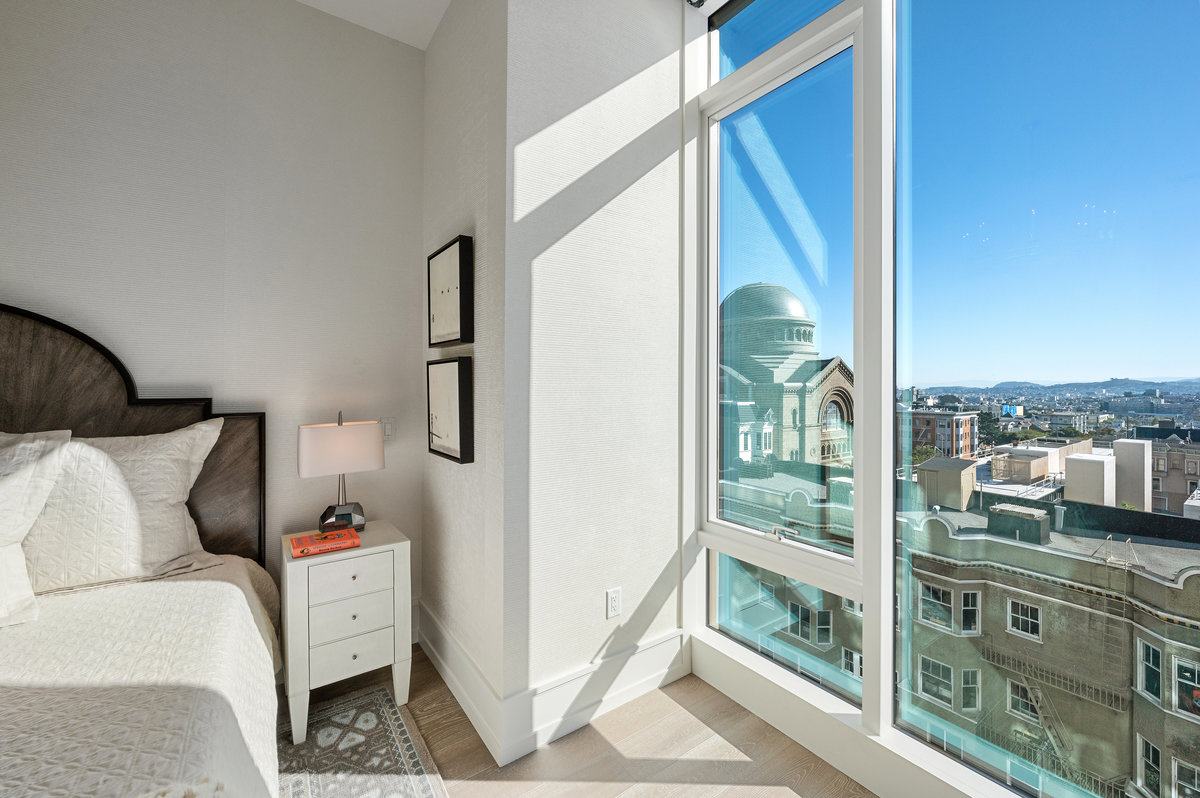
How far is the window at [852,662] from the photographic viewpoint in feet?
5.64

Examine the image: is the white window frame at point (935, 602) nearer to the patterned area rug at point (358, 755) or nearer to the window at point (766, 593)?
the window at point (766, 593)

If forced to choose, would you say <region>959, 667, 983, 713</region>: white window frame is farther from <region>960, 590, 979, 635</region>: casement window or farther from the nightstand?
the nightstand

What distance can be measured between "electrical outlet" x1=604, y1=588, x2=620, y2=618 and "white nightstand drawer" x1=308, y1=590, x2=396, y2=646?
820 millimetres

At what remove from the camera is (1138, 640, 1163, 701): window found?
1.16 metres

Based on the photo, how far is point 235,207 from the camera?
6.89ft

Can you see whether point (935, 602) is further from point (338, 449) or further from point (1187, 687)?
point (338, 449)

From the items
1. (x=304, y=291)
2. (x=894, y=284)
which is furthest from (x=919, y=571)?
(x=304, y=291)

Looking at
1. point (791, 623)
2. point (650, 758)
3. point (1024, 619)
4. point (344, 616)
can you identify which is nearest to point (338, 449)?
point (344, 616)

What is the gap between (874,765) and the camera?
155 cm

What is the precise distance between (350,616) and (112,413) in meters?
1.10

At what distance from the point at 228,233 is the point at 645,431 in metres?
1.83

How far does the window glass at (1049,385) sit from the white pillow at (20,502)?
244 cm

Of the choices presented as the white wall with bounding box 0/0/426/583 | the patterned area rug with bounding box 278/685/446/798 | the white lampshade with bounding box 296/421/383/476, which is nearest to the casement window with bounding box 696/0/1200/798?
the patterned area rug with bounding box 278/685/446/798

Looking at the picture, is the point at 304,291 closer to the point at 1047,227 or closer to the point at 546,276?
the point at 546,276
